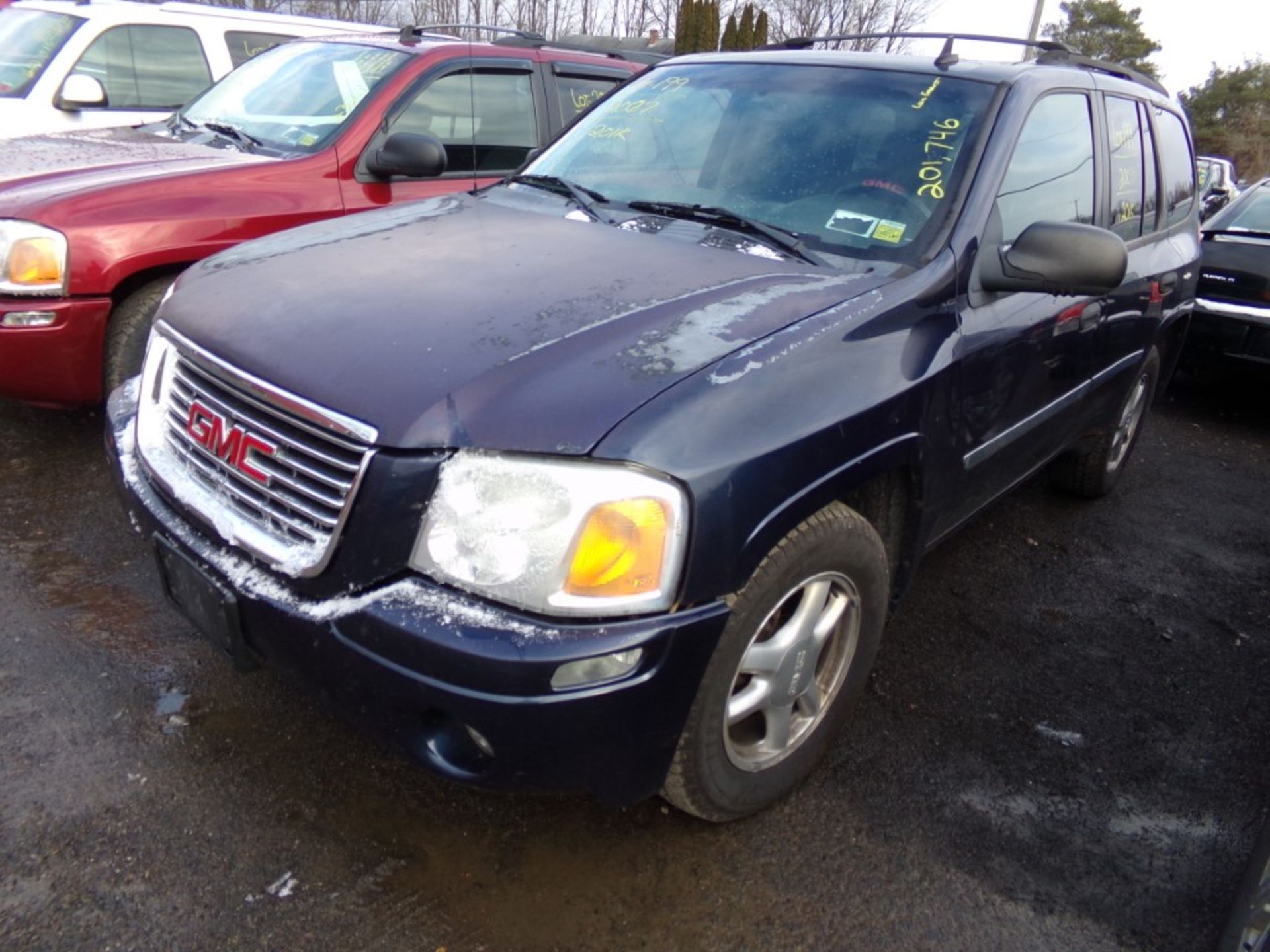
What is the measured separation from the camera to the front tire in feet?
6.28

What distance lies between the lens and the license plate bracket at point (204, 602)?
1.94 metres

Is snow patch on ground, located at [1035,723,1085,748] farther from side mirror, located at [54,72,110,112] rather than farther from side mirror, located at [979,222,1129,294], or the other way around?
side mirror, located at [54,72,110,112]

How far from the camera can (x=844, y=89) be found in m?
2.87

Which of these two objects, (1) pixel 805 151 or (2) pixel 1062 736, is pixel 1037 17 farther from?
(2) pixel 1062 736

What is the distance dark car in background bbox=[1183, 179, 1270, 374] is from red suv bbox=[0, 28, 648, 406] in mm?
3818

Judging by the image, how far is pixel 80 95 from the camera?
5418mm

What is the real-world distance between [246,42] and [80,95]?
50.3 inches

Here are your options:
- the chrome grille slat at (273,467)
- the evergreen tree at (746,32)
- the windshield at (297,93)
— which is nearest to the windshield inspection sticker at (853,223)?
the chrome grille slat at (273,467)

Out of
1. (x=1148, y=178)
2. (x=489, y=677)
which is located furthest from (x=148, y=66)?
(x=489, y=677)

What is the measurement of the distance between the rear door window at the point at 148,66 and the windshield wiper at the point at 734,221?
4.45 meters

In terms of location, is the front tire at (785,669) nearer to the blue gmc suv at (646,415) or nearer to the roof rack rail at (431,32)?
the blue gmc suv at (646,415)

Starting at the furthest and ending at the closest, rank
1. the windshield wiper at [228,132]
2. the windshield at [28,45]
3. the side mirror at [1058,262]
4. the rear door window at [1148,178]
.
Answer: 1. the windshield at [28,45]
2. the windshield wiper at [228,132]
3. the rear door window at [1148,178]
4. the side mirror at [1058,262]

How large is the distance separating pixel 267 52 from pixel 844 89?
3613 mm

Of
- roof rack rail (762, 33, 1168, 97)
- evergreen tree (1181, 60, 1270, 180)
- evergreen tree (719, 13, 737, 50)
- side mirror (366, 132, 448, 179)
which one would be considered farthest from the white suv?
evergreen tree (1181, 60, 1270, 180)
